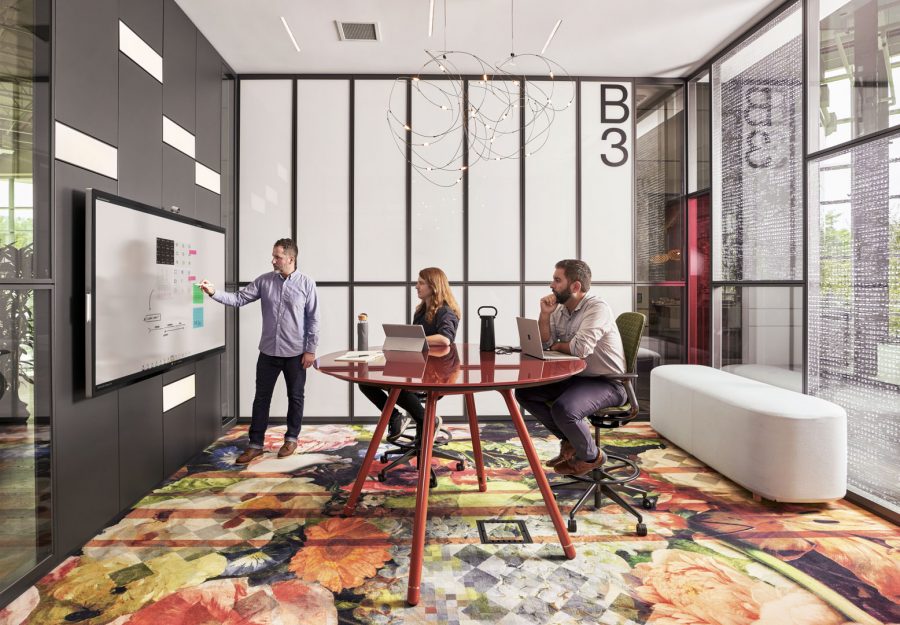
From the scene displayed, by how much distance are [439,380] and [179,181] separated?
2.71 m

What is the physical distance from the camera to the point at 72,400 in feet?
8.12

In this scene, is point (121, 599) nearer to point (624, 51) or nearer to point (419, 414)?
point (419, 414)

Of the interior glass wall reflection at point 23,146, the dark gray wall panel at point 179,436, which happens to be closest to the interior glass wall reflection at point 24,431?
the interior glass wall reflection at point 23,146

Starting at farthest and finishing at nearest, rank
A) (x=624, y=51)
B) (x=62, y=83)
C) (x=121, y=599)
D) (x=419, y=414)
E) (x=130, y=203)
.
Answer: (x=624, y=51), (x=419, y=414), (x=130, y=203), (x=62, y=83), (x=121, y=599)

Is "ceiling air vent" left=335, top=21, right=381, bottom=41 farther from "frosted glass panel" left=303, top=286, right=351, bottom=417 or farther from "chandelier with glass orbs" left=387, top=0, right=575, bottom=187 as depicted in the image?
"frosted glass panel" left=303, top=286, right=351, bottom=417

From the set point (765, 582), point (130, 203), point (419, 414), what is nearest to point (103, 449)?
point (130, 203)

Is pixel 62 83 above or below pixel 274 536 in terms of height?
above

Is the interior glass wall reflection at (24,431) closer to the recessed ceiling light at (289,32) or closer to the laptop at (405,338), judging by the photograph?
the laptop at (405,338)

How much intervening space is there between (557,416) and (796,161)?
2.59 meters

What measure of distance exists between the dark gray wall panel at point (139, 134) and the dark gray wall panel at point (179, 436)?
1.47 metres

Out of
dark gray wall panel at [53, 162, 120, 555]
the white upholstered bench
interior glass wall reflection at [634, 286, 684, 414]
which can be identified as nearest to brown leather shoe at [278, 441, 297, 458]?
dark gray wall panel at [53, 162, 120, 555]

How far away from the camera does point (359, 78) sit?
15.8 feet

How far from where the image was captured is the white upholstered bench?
2.86 metres

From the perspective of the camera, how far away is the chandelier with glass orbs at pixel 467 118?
4824 millimetres
